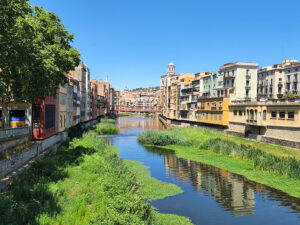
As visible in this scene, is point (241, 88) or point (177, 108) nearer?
point (241, 88)

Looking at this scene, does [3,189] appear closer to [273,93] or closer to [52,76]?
[52,76]

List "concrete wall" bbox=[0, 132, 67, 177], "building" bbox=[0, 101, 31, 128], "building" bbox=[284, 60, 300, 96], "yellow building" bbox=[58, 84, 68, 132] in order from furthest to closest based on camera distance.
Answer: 1. "building" bbox=[284, 60, 300, 96]
2. "yellow building" bbox=[58, 84, 68, 132]
3. "building" bbox=[0, 101, 31, 128]
4. "concrete wall" bbox=[0, 132, 67, 177]

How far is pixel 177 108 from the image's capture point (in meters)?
94.9

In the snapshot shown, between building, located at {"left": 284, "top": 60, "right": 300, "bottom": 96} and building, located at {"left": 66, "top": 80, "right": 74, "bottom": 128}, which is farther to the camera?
building, located at {"left": 284, "top": 60, "right": 300, "bottom": 96}

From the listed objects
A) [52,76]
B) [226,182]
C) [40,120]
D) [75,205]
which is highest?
[52,76]

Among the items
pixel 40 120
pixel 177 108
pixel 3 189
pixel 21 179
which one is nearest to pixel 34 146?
pixel 40 120

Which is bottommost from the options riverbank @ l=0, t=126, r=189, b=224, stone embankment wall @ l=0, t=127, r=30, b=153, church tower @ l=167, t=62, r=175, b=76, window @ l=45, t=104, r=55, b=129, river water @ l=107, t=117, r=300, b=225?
river water @ l=107, t=117, r=300, b=225

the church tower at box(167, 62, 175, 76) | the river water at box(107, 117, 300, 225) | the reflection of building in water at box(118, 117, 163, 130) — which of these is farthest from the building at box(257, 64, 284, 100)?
the church tower at box(167, 62, 175, 76)

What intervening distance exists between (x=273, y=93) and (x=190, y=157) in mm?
62840

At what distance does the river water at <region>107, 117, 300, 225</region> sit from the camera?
19.0 meters

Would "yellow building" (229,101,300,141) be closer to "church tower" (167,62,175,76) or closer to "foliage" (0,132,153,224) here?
"foliage" (0,132,153,224)

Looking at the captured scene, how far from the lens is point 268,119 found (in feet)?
154

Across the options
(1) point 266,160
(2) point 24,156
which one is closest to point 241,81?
(1) point 266,160

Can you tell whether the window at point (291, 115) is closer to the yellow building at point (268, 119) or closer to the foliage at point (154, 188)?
the yellow building at point (268, 119)
